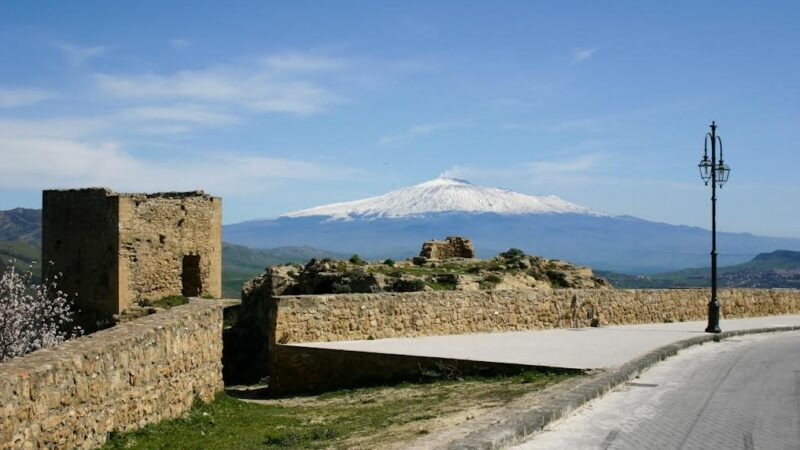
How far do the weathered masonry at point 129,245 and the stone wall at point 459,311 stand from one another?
21.3ft

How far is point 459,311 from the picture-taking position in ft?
73.6

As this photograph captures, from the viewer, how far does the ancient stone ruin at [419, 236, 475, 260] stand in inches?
1371

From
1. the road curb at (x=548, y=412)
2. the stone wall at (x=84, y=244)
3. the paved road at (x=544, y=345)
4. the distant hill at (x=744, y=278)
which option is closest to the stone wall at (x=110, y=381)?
the road curb at (x=548, y=412)

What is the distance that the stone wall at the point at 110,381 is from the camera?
8234mm

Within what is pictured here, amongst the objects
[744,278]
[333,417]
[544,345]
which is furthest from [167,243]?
[744,278]

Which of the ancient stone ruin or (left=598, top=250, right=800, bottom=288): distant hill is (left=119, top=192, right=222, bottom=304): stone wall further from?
(left=598, top=250, right=800, bottom=288): distant hill

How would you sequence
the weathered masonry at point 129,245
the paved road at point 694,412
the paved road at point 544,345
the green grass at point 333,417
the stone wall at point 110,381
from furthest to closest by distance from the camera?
the weathered masonry at point 129,245
the paved road at point 544,345
the green grass at point 333,417
the paved road at point 694,412
the stone wall at point 110,381

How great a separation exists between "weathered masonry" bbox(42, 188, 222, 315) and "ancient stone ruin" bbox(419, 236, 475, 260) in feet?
28.9

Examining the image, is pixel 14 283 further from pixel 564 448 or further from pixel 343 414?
pixel 564 448

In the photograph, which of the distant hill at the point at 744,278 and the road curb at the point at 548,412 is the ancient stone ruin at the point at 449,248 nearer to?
the distant hill at the point at 744,278

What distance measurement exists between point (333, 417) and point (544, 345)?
7.30 m

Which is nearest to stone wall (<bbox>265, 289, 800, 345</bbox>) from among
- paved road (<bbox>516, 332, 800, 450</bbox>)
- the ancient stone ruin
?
paved road (<bbox>516, 332, 800, 450</bbox>)

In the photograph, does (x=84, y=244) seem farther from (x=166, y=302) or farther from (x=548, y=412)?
(x=548, y=412)

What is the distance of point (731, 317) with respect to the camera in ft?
109
